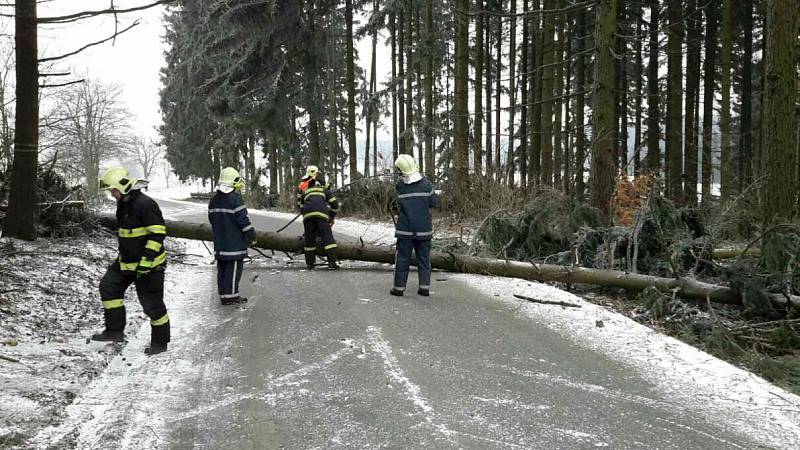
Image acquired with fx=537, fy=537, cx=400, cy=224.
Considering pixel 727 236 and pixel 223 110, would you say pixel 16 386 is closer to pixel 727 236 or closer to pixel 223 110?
pixel 727 236

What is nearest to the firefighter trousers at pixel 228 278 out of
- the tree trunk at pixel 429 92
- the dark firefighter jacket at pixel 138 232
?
the dark firefighter jacket at pixel 138 232

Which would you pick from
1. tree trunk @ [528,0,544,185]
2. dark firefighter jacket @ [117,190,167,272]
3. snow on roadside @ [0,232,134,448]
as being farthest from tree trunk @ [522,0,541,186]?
dark firefighter jacket @ [117,190,167,272]

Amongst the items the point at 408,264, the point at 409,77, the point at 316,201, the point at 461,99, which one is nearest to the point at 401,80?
the point at 409,77

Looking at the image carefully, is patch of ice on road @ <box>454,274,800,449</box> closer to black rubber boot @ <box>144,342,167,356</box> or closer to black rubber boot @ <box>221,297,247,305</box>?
black rubber boot @ <box>221,297,247,305</box>

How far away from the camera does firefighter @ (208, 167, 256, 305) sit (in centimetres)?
684

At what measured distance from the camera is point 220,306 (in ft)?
22.2

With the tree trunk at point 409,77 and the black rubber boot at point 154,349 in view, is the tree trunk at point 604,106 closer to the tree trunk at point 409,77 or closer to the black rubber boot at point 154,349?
the black rubber boot at point 154,349

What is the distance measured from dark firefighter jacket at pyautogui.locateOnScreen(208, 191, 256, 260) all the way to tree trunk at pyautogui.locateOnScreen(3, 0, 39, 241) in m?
3.33

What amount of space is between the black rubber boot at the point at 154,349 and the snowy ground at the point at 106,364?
0.09 metres

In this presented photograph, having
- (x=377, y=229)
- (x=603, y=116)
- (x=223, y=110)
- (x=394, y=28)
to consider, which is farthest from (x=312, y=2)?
(x=603, y=116)

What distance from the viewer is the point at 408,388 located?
4.00 meters

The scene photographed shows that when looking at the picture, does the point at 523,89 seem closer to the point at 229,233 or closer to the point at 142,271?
the point at 229,233

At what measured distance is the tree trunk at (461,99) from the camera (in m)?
14.9

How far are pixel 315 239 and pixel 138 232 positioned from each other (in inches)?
187
